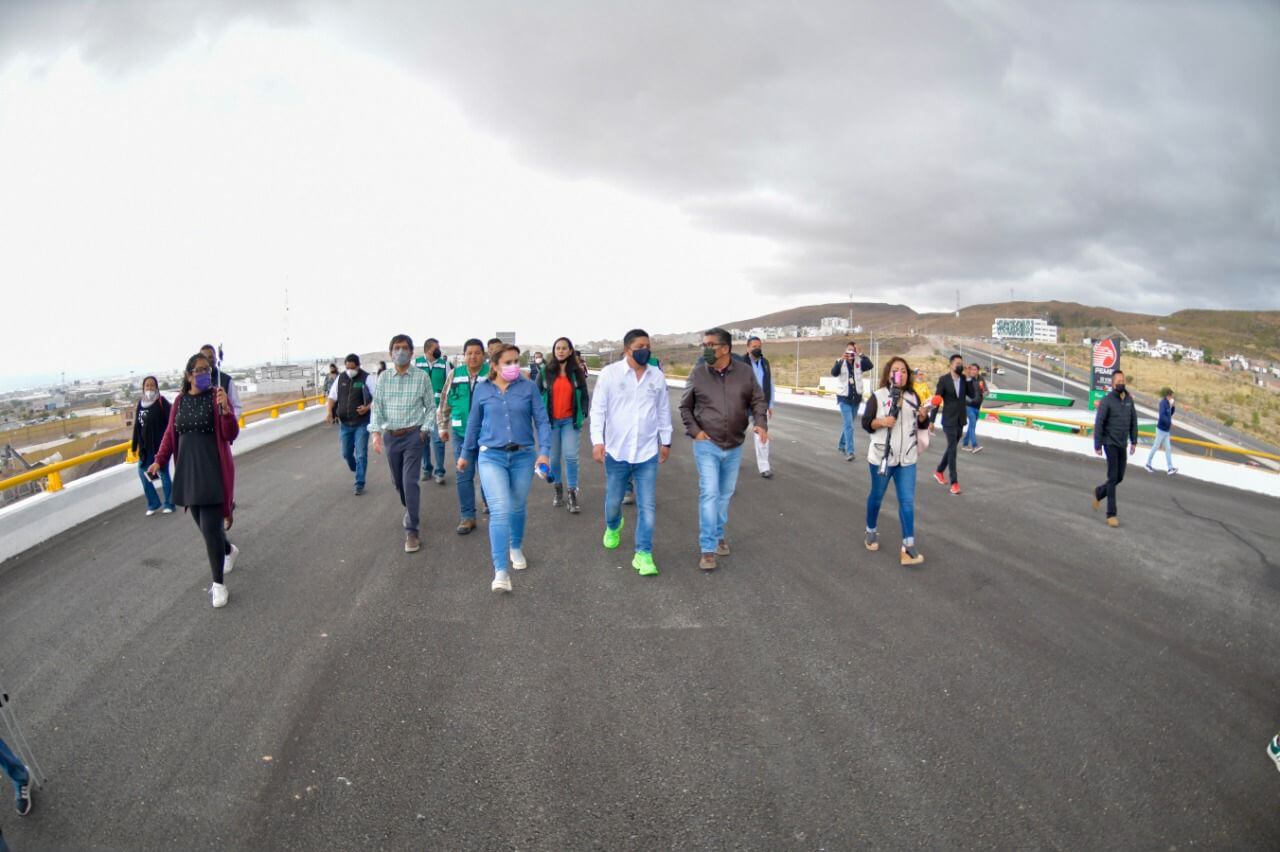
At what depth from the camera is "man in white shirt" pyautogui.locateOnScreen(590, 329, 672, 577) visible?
5.52 m

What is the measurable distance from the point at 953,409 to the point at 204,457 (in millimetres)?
10069

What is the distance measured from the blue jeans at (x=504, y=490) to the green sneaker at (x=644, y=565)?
1094mm

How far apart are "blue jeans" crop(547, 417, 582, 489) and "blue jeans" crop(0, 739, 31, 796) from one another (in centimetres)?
505

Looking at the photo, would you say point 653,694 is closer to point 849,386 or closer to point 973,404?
point 849,386

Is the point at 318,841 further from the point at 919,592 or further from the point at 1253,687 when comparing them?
the point at 1253,687

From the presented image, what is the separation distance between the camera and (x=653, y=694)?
3.60 metres

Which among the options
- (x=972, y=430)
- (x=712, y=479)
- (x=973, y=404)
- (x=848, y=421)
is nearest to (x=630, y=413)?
(x=712, y=479)

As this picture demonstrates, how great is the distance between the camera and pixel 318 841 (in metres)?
2.56

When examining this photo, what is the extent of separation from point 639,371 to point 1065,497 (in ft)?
22.4

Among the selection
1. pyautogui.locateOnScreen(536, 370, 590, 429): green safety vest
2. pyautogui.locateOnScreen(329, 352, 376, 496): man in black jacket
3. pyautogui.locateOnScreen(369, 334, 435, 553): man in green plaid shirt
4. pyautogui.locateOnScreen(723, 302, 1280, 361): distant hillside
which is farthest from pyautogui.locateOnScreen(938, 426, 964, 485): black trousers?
pyautogui.locateOnScreen(723, 302, 1280, 361): distant hillside

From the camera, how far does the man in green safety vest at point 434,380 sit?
9.38 metres

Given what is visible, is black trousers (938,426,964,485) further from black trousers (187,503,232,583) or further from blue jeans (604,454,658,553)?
black trousers (187,503,232,583)

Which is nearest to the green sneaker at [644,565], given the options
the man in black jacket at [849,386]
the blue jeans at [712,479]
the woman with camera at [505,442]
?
the blue jeans at [712,479]

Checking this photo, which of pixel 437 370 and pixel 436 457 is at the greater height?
pixel 437 370
